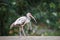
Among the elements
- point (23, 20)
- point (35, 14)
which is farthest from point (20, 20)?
point (35, 14)

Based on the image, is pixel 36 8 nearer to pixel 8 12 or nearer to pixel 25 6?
pixel 25 6

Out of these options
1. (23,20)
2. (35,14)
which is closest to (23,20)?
(23,20)

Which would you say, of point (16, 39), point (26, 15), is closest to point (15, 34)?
point (16, 39)

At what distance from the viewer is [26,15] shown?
1554mm

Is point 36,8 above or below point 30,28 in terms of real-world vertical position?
above

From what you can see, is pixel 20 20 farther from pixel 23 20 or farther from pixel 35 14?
pixel 35 14

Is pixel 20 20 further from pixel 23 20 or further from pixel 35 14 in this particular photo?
pixel 35 14

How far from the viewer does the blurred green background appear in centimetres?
156

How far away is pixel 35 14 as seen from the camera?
5.13 ft

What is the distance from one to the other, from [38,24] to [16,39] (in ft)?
0.72

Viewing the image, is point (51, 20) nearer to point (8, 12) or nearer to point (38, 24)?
point (38, 24)

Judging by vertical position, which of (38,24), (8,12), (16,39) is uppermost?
(8,12)

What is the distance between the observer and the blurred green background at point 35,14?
156 cm

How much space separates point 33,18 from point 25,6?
0.13 meters
